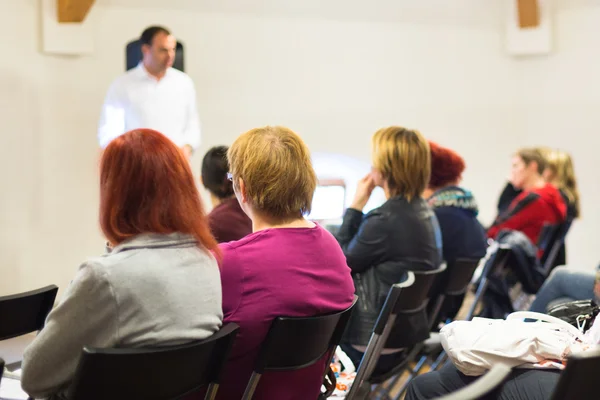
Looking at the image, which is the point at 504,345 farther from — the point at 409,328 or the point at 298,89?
the point at 298,89

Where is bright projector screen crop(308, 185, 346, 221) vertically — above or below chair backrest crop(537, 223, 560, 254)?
above

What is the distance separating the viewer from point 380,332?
2.70 m

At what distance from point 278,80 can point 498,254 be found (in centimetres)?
283

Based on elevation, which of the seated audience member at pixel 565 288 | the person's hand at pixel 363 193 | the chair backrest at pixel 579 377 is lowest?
the seated audience member at pixel 565 288

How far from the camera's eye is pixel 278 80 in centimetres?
631

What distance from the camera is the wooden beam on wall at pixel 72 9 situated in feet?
17.1

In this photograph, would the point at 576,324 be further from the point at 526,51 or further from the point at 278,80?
Answer: the point at 526,51

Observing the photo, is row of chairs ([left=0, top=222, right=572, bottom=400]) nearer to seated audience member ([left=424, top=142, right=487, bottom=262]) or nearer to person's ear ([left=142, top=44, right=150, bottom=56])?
seated audience member ([left=424, top=142, right=487, bottom=262])

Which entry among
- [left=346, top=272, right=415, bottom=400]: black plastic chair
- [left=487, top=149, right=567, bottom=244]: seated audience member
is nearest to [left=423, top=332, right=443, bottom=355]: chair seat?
[left=346, top=272, right=415, bottom=400]: black plastic chair

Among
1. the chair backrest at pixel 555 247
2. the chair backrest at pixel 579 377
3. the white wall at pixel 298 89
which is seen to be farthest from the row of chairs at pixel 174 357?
the chair backrest at pixel 555 247

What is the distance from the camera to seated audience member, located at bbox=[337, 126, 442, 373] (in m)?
3.10

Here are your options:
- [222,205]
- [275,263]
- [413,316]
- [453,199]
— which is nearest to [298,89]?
[453,199]

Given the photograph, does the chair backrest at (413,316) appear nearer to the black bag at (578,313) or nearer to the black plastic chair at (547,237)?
the black bag at (578,313)

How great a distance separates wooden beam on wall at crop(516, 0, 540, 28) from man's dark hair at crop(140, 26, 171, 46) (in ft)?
10.7
